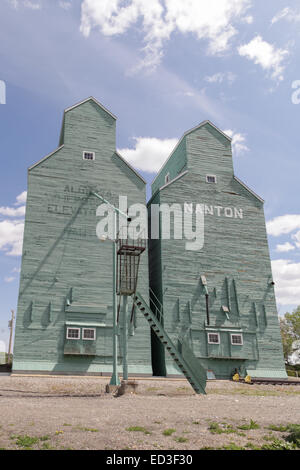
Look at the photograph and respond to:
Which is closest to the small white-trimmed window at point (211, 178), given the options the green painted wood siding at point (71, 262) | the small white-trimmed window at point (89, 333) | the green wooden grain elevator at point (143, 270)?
the green wooden grain elevator at point (143, 270)

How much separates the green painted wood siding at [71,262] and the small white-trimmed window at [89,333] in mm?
258

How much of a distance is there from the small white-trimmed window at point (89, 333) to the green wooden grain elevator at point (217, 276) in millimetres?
4891

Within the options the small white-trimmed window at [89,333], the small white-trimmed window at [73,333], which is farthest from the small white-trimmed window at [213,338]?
the small white-trimmed window at [73,333]

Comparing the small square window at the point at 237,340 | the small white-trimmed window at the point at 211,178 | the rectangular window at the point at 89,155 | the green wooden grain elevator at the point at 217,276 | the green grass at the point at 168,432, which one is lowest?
the green grass at the point at 168,432

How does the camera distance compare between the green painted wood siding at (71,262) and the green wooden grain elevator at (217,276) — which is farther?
the green wooden grain elevator at (217,276)

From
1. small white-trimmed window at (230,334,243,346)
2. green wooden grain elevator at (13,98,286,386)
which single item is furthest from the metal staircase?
small white-trimmed window at (230,334,243,346)

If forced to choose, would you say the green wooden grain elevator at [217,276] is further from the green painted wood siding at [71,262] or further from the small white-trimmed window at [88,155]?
the small white-trimmed window at [88,155]

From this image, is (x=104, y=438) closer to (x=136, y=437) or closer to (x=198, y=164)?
(x=136, y=437)

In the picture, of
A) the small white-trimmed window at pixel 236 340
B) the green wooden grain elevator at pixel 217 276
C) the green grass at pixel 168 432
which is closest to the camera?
the green grass at pixel 168 432

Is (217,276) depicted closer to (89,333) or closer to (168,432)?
(89,333)

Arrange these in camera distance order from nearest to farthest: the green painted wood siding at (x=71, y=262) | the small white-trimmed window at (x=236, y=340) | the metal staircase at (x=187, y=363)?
1. the metal staircase at (x=187, y=363)
2. the green painted wood siding at (x=71, y=262)
3. the small white-trimmed window at (x=236, y=340)

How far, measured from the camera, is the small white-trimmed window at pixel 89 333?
2719 centimetres

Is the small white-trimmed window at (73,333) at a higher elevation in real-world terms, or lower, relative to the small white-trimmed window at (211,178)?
lower
